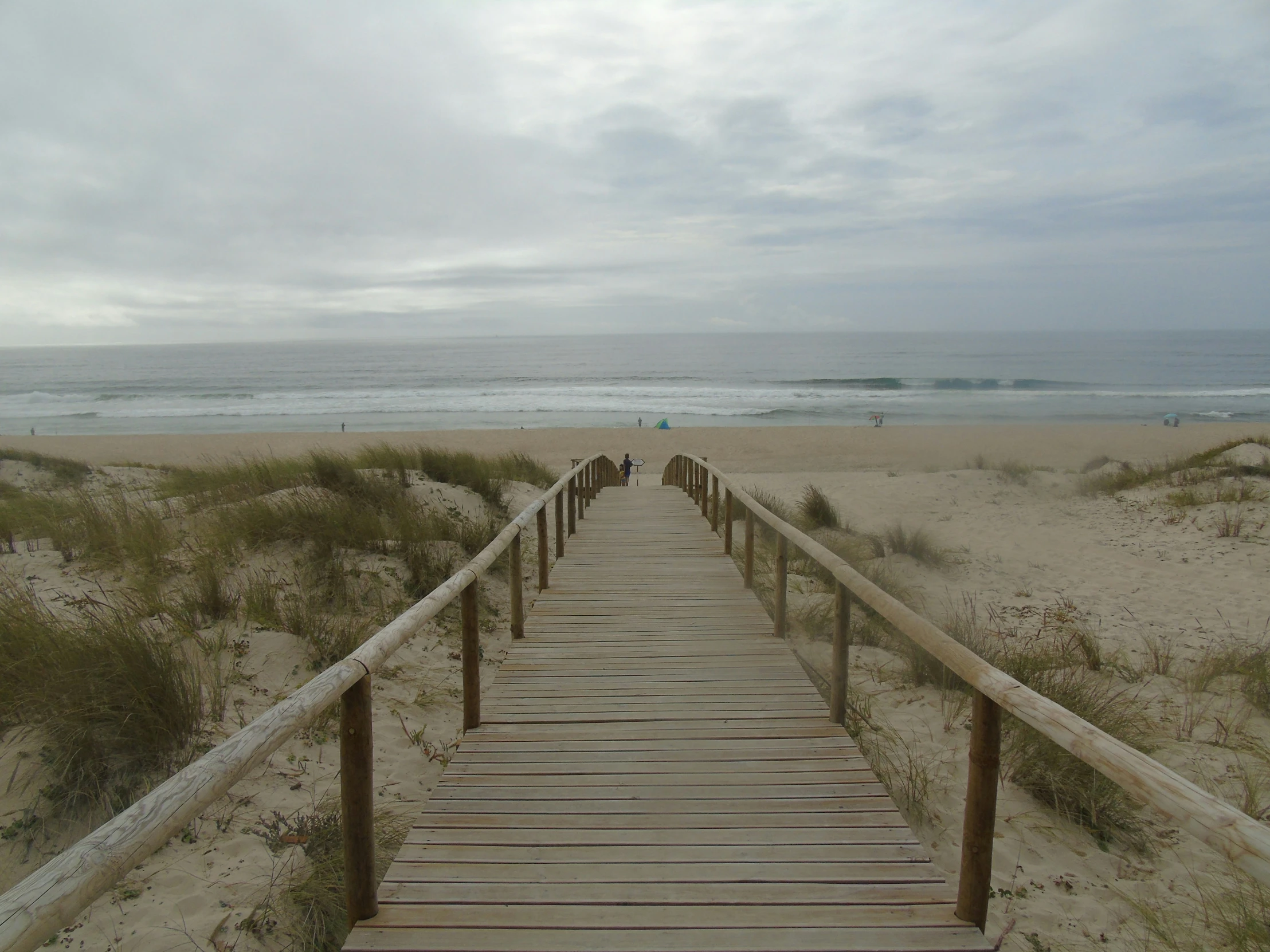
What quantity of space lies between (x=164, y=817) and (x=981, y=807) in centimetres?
212

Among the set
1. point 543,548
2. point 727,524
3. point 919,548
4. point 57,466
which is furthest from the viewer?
point 57,466

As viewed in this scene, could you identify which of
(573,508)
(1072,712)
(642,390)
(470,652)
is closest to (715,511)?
(573,508)

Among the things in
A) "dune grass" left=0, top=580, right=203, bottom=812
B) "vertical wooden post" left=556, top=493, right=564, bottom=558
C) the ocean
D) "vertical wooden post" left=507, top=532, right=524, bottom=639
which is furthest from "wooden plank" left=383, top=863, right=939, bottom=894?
the ocean

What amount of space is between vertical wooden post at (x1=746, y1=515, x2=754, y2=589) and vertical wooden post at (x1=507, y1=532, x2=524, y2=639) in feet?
6.37

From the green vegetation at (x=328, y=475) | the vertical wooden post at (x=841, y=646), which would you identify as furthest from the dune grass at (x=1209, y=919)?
the green vegetation at (x=328, y=475)

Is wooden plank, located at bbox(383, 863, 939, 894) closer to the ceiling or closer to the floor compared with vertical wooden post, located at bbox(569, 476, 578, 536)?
closer to the floor

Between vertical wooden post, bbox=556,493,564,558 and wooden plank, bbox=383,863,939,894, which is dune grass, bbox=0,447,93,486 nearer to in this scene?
vertical wooden post, bbox=556,493,564,558

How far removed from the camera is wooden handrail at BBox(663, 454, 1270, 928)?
1354mm

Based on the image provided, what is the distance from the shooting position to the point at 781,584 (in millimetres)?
4703

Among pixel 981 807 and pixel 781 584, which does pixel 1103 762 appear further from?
pixel 781 584

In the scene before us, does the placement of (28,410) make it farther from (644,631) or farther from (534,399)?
(644,631)

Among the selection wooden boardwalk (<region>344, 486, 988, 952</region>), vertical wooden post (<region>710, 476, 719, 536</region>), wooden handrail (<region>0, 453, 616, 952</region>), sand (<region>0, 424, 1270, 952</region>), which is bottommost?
sand (<region>0, 424, 1270, 952</region>)

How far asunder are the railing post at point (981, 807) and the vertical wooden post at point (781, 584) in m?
2.34

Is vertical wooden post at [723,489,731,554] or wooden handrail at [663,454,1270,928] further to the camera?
vertical wooden post at [723,489,731,554]
